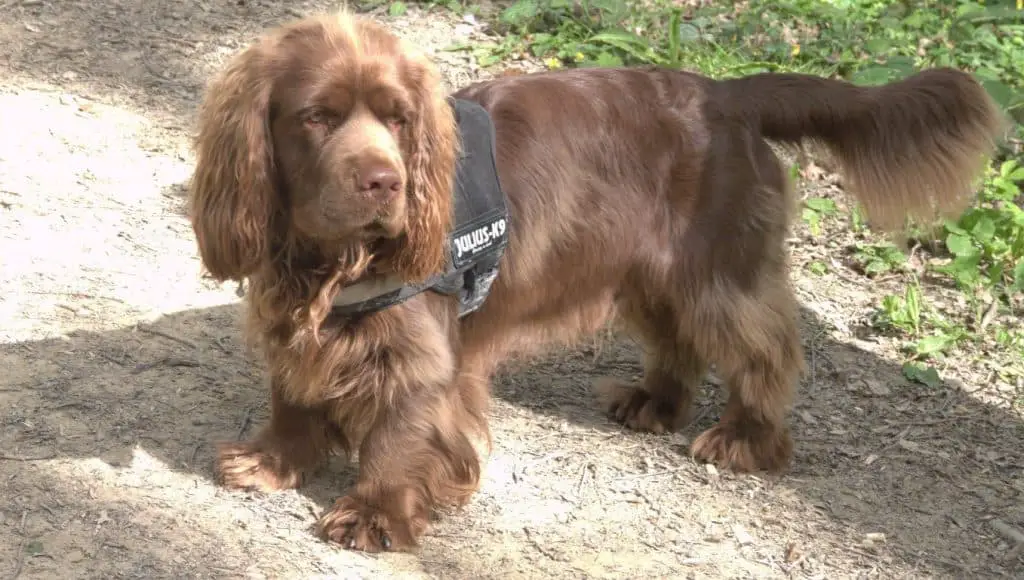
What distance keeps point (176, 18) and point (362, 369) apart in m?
3.79

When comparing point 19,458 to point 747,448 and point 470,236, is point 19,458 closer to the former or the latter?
point 470,236

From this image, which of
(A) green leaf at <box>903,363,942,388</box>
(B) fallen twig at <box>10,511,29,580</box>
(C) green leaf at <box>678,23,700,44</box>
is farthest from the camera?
(C) green leaf at <box>678,23,700,44</box>

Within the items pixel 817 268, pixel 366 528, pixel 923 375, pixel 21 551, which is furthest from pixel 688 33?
pixel 21 551

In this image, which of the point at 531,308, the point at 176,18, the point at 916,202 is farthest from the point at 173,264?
the point at 916,202

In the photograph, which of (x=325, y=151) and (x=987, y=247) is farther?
(x=987, y=247)

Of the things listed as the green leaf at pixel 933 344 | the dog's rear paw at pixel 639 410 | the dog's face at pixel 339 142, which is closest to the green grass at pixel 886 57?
the green leaf at pixel 933 344

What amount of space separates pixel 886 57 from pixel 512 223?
368 centimetres

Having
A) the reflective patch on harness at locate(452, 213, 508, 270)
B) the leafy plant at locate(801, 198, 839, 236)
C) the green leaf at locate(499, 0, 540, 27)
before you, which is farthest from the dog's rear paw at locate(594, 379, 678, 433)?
the green leaf at locate(499, 0, 540, 27)

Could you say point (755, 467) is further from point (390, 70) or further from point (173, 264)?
point (173, 264)

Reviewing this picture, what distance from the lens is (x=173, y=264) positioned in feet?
15.2

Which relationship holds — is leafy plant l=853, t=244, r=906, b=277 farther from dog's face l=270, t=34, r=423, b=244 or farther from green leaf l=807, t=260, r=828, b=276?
dog's face l=270, t=34, r=423, b=244

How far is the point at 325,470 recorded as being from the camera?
3674 mm

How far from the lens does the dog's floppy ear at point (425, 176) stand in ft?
10.2

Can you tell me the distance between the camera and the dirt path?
3.24 metres
